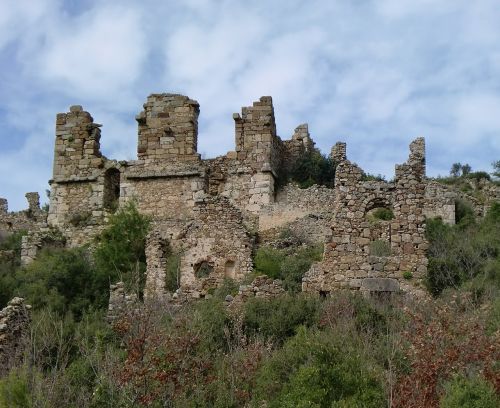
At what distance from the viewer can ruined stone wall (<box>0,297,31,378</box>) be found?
58.6 feet

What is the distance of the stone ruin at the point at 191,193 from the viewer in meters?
25.6

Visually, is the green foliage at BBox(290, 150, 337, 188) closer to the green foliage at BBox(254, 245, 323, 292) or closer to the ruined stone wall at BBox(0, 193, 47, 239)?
the green foliage at BBox(254, 245, 323, 292)

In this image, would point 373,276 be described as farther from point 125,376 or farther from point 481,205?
point 481,205

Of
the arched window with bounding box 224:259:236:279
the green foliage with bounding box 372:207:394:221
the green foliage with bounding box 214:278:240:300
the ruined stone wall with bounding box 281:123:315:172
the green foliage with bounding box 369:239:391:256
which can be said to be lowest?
the green foliage with bounding box 214:278:240:300

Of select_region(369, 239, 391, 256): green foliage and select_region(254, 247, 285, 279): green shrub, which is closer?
select_region(369, 239, 391, 256): green foliage

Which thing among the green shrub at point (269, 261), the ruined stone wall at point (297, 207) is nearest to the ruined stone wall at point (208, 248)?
the green shrub at point (269, 261)

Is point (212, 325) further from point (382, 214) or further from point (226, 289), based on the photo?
point (382, 214)

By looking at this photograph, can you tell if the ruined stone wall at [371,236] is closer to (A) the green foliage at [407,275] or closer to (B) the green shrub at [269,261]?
(A) the green foliage at [407,275]

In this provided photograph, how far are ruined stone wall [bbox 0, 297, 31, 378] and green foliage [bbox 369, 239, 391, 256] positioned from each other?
281 inches

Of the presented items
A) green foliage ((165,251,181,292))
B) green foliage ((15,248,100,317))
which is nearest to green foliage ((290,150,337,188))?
green foliage ((165,251,181,292))

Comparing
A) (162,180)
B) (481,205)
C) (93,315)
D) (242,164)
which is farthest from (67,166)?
(481,205)

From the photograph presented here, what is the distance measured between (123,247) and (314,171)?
6.52m

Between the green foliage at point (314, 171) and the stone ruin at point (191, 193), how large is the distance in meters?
0.32

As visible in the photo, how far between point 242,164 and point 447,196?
6.16m
